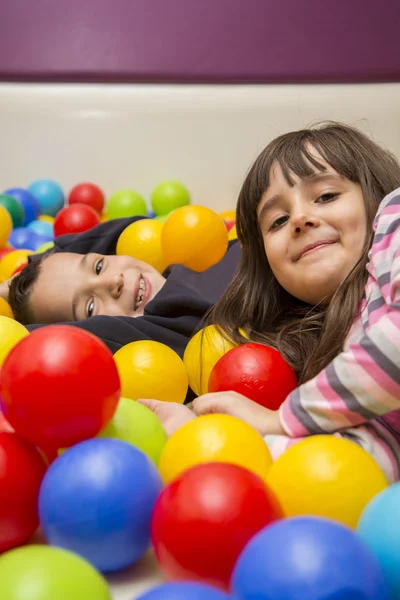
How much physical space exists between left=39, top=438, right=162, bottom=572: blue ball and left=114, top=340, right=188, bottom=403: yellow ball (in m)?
0.40

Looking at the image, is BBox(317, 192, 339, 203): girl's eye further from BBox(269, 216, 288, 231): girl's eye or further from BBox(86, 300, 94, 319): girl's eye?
BBox(86, 300, 94, 319): girl's eye

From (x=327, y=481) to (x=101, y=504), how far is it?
197mm

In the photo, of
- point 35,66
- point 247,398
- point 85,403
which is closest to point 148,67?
point 35,66

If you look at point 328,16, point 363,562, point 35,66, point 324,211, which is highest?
point 328,16

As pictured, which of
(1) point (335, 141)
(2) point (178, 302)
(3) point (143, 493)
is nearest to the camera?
(3) point (143, 493)

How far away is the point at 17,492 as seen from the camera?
2.10 feet

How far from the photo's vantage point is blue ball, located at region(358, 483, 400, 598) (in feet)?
1.70

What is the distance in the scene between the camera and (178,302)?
4.59 ft

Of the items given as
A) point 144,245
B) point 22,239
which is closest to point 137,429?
point 144,245

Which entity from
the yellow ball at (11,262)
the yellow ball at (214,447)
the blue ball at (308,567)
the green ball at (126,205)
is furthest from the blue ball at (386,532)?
the green ball at (126,205)

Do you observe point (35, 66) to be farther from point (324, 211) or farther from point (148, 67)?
point (324, 211)

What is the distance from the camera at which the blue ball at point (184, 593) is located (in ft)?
1.46

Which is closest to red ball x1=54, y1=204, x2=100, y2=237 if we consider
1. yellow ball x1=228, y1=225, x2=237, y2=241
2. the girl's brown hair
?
yellow ball x1=228, y1=225, x2=237, y2=241

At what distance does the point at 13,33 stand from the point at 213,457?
2.06m
